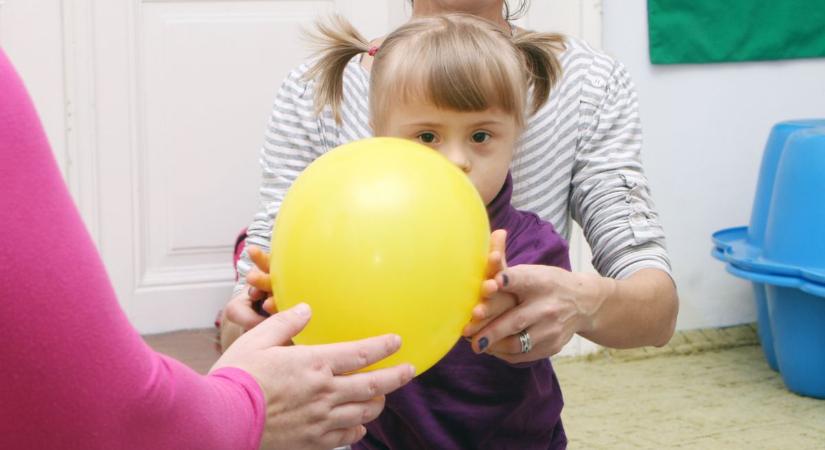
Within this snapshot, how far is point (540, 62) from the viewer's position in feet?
4.84

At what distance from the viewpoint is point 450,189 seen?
1.07 metres

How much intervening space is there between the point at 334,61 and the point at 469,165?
1.05 ft

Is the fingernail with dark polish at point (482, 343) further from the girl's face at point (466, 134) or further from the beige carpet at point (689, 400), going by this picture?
the beige carpet at point (689, 400)

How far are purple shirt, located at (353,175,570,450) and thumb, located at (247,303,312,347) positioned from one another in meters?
0.33

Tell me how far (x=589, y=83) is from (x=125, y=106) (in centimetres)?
156

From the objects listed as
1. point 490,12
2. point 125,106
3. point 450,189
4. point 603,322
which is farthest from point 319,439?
point 125,106

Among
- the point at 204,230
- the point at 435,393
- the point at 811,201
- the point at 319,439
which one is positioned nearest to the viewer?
the point at 319,439

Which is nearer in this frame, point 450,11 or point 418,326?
point 418,326

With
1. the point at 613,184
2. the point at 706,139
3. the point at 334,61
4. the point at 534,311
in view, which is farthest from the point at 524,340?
the point at 706,139

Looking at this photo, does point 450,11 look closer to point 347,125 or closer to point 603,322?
point 347,125

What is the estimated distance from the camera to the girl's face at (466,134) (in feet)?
4.21

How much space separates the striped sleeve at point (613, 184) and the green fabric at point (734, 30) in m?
1.54

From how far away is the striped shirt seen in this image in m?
1.50

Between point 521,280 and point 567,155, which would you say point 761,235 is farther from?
point 521,280
